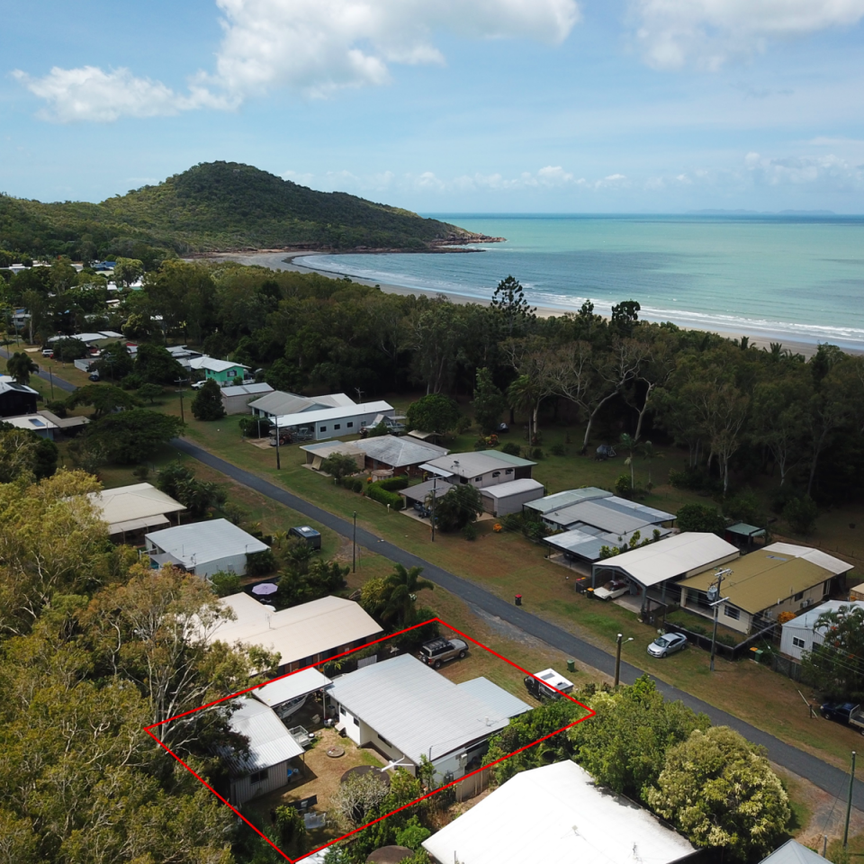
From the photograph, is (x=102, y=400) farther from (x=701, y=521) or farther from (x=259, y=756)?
(x=701, y=521)

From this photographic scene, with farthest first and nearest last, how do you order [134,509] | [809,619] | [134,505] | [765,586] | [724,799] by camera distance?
[134,505] < [134,509] < [765,586] < [809,619] < [724,799]

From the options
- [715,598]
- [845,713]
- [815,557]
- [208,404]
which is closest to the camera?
[845,713]

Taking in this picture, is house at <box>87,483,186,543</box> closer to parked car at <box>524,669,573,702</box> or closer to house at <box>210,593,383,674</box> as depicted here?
house at <box>210,593,383,674</box>

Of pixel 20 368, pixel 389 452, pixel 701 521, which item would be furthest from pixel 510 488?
pixel 20 368

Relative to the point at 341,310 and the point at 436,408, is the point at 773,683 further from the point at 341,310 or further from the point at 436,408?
the point at 341,310

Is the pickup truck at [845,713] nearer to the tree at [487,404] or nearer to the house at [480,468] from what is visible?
the house at [480,468]

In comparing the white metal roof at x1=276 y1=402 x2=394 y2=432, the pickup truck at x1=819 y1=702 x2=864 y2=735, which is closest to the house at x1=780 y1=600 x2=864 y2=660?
the pickup truck at x1=819 y1=702 x2=864 y2=735

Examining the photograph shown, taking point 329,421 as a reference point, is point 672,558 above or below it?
below
